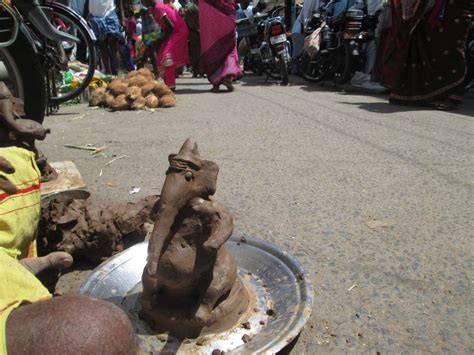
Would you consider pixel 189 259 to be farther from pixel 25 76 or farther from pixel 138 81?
pixel 138 81

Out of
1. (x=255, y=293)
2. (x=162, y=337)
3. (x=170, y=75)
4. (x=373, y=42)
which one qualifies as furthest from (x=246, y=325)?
(x=373, y=42)

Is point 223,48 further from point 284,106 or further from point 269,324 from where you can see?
point 269,324

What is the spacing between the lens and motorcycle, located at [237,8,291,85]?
27.8ft

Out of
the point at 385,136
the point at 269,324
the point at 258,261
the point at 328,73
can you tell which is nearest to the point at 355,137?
the point at 385,136

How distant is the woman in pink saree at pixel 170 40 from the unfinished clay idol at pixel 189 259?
6637 millimetres

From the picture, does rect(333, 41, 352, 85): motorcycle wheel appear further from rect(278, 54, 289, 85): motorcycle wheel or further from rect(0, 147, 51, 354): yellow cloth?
rect(0, 147, 51, 354): yellow cloth

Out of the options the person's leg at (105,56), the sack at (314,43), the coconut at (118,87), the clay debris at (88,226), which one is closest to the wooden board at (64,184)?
the clay debris at (88,226)

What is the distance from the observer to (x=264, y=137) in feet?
15.5

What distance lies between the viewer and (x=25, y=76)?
390 centimetres

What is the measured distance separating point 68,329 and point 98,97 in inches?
245

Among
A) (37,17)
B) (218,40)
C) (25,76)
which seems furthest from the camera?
(218,40)

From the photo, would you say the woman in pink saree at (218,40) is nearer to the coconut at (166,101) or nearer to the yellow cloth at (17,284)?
the coconut at (166,101)

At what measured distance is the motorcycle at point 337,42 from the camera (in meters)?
7.94

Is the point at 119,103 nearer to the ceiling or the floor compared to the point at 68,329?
nearer to the floor
